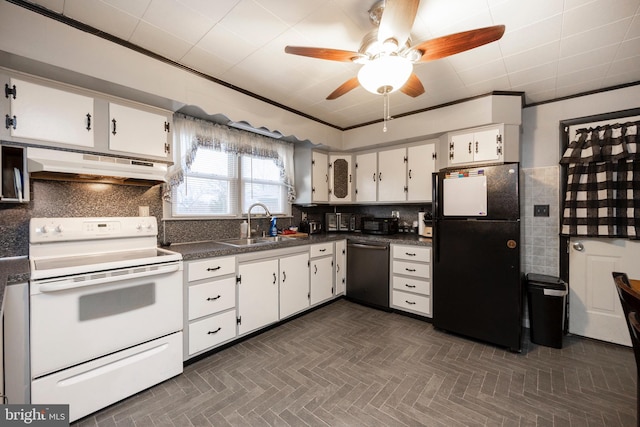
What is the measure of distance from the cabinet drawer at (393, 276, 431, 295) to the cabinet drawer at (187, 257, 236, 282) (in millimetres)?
1894

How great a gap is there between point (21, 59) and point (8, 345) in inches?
63.5

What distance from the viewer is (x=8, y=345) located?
53.3 inches

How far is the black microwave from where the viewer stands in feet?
11.4

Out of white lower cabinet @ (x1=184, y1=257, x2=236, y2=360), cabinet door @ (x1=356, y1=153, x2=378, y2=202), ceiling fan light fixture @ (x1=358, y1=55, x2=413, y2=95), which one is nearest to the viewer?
ceiling fan light fixture @ (x1=358, y1=55, x2=413, y2=95)

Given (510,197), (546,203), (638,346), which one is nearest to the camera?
(638,346)

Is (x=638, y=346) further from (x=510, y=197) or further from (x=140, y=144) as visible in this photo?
(x=140, y=144)

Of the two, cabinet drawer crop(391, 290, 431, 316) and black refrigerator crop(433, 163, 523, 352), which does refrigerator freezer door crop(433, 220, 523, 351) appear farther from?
cabinet drawer crop(391, 290, 431, 316)

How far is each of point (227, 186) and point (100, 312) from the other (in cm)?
172

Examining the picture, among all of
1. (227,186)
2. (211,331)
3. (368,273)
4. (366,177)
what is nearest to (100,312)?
(211,331)

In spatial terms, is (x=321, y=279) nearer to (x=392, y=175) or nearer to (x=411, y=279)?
(x=411, y=279)

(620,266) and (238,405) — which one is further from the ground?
(620,266)

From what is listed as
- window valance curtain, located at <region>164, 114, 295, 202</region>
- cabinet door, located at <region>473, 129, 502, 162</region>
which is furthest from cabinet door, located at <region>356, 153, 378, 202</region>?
cabinet door, located at <region>473, 129, 502, 162</region>

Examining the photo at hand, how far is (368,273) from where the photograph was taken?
3318 millimetres

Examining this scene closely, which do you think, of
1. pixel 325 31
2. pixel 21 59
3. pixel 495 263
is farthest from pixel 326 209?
pixel 21 59
